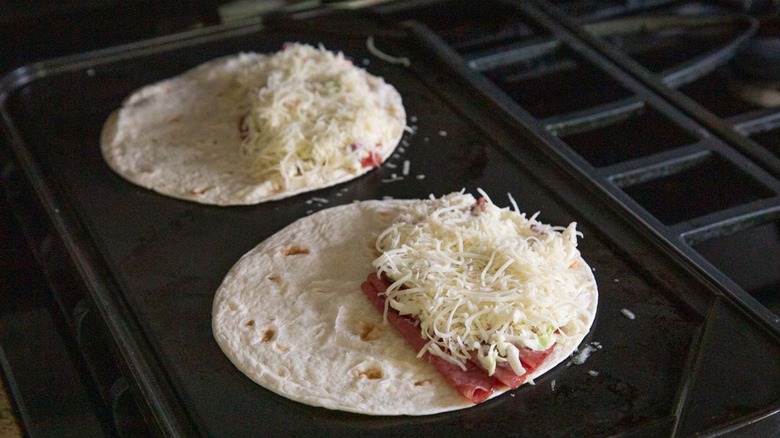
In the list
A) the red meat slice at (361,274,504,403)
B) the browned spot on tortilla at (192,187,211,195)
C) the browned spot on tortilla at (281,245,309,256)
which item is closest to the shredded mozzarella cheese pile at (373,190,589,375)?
the red meat slice at (361,274,504,403)

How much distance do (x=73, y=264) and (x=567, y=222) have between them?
106 cm

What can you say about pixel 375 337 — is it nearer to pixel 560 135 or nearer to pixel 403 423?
pixel 403 423

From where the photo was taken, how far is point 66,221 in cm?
204

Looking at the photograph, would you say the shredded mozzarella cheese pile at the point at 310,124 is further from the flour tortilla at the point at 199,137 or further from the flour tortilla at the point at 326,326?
the flour tortilla at the point at 326,326

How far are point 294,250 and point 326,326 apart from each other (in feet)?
0.86

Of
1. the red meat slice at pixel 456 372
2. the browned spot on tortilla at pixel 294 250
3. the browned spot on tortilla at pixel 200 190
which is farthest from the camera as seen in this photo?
the browned spot on tortilla at pixel 200 190

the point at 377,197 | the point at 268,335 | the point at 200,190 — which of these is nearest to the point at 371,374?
the point at 268,335

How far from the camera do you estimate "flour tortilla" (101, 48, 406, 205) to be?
6.86ft

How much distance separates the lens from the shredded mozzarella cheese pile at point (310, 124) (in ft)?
6.84

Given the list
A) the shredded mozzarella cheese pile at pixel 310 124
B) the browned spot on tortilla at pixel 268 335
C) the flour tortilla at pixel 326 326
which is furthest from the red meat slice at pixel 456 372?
the shredded mozzarella cheese pile at pixel 310 124

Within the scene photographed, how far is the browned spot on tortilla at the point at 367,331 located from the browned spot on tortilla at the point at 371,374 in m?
0.08

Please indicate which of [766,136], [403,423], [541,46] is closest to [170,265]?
[403,423]


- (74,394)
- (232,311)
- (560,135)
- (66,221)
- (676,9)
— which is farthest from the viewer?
(676,9)

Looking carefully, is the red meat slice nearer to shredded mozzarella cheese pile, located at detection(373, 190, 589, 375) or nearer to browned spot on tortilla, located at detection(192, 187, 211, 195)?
shredded mozzarella cheese pile, located at detection(373, 190, 589, 375)
